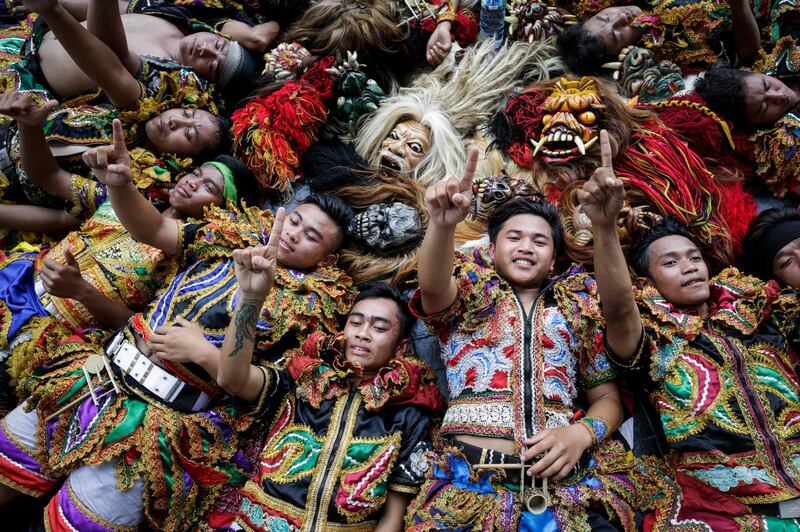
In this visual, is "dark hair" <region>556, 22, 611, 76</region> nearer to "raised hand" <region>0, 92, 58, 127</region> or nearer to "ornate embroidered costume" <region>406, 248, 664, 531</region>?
"ornate embroidered costume" <region>406, 248, 664, 531</region>

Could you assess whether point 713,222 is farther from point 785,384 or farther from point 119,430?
point 119,430

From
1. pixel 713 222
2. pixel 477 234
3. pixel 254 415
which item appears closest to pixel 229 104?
pixel 477 234

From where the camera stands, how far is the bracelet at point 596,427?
3064mm

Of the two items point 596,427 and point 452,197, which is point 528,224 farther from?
point 596,427

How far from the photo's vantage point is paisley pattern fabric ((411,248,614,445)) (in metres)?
3.08

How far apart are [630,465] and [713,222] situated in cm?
160

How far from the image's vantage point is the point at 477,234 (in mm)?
3959

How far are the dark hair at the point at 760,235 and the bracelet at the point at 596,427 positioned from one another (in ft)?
4.71

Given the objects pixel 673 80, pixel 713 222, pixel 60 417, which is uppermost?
pixel 673 80

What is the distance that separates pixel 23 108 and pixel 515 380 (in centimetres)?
293

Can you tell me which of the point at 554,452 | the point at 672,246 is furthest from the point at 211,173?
the point at 672,246

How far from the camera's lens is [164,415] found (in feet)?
10.7

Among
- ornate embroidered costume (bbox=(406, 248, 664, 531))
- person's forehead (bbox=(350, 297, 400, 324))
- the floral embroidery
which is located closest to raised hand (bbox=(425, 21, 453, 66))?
Result: ornate embroidered costume (bbox=(406, 248, 664, 531))

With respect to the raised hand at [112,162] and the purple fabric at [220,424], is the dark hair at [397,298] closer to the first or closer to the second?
the purple fabric at [220,424]
